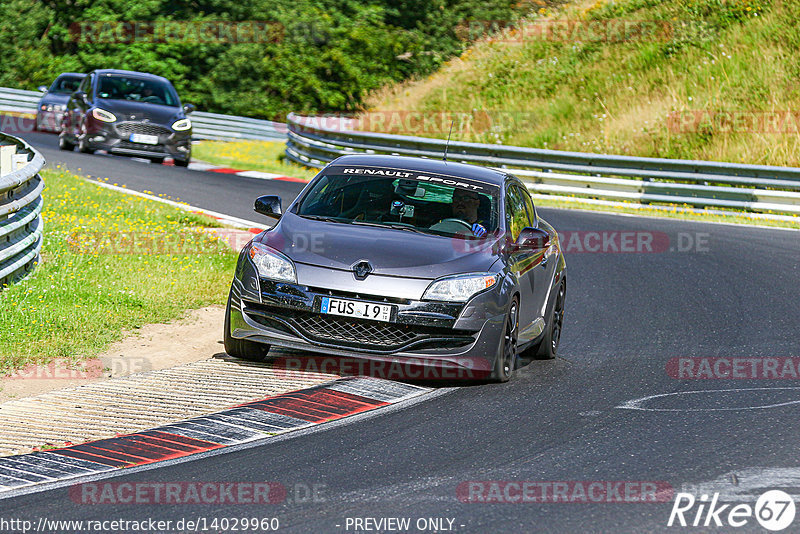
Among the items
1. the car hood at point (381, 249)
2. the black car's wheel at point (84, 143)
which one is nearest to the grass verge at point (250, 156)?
the black car's wheel at point (84, 143)

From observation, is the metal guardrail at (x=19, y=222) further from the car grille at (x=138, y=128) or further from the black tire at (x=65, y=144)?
the black tire at (x=65, y=144)

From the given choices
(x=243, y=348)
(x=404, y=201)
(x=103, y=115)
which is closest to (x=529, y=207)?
(x=404, y=201)

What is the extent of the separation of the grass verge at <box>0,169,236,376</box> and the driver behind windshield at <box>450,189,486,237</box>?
2860mm

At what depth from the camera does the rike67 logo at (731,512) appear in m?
5.13

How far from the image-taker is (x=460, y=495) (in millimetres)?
5527

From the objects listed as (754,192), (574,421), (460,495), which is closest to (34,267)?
(574,421)

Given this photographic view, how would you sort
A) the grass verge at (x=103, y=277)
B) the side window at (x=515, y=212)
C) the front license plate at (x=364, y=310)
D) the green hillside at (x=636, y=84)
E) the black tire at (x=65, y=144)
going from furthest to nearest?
1. the green hillside at (x=636, y=84)
2. the black tire at (x=65, y=144)
3. the side window at (x=515, y=212)
4. the grass verge at (x=103, y=277)
5. the front license plate at (x=364, y=310)

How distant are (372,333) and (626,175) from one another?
15.3 m

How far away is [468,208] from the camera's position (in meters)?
9.07

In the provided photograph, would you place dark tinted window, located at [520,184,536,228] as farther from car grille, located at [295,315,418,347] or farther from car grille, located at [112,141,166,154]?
car grille, located at [112,141,166,154]

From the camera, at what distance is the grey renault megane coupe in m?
7.96

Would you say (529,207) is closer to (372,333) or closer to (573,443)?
(372,333)

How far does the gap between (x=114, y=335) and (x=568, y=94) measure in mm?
24091

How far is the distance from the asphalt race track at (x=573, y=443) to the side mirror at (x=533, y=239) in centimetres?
98
